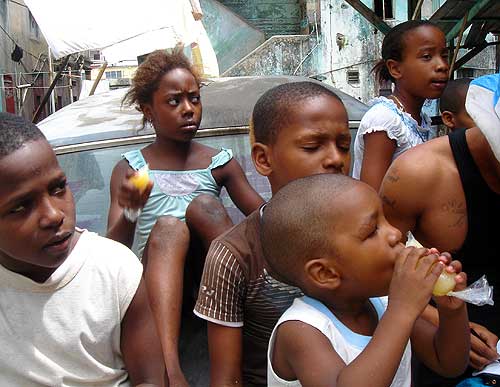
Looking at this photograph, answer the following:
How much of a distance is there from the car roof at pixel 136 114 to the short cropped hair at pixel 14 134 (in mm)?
1390

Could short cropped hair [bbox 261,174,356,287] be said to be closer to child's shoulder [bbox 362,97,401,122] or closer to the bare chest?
the bare chest

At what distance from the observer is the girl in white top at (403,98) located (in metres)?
2.63

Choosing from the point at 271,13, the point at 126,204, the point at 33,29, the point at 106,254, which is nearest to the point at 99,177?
the point at 126,204

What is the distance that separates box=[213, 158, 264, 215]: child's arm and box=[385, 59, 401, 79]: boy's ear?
925 mm

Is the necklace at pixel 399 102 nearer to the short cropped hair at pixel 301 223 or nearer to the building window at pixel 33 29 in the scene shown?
the short cropped hair at pixel 301 223

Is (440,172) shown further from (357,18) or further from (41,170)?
(357,18)

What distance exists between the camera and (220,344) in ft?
5.52

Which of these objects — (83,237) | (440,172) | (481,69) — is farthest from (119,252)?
(481,69)

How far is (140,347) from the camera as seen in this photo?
→ 5.52ft

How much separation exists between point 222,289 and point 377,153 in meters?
1.21

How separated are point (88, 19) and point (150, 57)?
4909 mm

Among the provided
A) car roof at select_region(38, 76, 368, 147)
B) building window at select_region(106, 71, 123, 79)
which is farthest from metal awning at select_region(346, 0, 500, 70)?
building window at select_region(106, 71, 123, 79)

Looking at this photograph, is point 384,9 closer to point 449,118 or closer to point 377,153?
point 449,118

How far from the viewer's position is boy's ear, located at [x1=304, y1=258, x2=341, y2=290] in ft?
4.70
